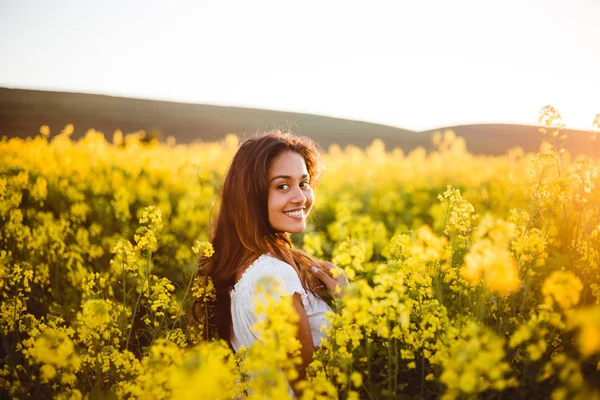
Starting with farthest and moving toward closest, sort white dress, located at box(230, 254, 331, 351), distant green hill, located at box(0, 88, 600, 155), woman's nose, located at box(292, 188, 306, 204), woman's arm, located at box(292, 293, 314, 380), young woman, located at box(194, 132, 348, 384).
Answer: distant green hill, located at box(0, 88, 600, 155), woman's nose, located at box(292, 188, 306, 204), young woman, located at box(194, 132, 348, 384), white dress, located at box(230, 254, 331, 351), woman's arm, located at box(292, 293, 314, 380)

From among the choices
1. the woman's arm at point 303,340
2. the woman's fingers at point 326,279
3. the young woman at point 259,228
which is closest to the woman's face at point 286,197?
the young woman at point 259,228

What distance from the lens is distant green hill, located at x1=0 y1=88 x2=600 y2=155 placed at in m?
29.4

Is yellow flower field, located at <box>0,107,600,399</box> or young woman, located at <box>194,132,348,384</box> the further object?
young woman, located at <box>194,132,348,384</box>

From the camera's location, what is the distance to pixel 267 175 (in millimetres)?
2799

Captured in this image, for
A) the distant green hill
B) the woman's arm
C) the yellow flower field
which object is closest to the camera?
the yellow flower field

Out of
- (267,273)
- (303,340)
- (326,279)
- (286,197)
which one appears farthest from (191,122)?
(303,340)

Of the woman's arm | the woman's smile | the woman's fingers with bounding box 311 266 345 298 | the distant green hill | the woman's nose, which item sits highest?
the distant green hill

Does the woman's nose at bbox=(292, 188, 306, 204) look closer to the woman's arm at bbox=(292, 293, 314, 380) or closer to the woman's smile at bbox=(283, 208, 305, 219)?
the woman's smile at bbox=(283, 208, 305, 219)

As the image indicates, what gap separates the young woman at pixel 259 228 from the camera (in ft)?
8.74

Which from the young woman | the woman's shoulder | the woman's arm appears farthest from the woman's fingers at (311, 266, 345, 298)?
the woman's arm

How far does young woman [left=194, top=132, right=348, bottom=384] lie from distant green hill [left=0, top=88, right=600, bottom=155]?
25.9m

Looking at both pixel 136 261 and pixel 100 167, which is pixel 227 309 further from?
pixel 100 167

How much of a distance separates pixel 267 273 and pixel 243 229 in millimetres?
414

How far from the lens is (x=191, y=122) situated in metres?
35.4
